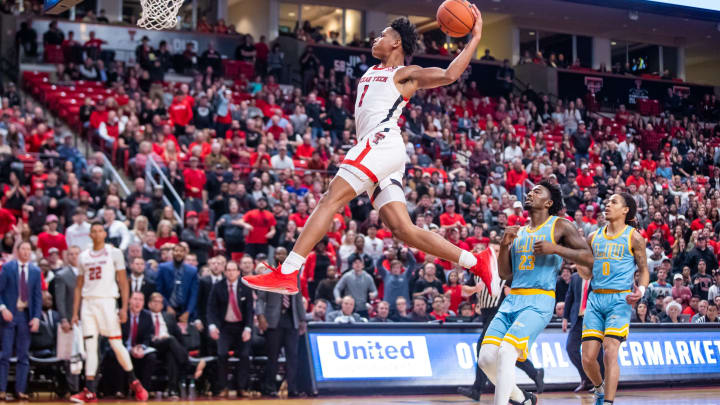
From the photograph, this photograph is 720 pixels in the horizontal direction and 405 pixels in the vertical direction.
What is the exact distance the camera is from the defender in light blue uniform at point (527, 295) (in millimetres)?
7875

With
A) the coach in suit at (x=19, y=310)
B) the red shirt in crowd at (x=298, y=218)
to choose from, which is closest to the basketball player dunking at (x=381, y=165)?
the coach in suit at (x=19, y=310)

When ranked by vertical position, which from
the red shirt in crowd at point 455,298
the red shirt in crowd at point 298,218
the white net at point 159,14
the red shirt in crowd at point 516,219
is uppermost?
the white net at point 159,14

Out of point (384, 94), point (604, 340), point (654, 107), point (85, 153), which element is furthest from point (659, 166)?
point (384, 94)

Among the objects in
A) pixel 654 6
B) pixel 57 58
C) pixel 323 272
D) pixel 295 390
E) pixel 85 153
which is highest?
pixel 654 6

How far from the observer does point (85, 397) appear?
11.8m

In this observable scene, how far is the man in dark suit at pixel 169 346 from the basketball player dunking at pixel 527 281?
5584mm

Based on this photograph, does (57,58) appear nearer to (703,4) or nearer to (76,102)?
(76,102)

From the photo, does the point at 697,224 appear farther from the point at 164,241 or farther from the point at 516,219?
the point at 164,241

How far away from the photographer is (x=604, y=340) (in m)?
9.31

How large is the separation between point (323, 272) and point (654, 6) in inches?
615

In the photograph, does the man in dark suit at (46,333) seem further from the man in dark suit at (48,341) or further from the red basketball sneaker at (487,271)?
the red basketball sneaker at (487,271)

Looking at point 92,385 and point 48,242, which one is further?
point 48,242

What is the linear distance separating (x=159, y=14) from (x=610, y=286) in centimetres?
506

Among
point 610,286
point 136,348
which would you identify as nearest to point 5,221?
point 136,348
